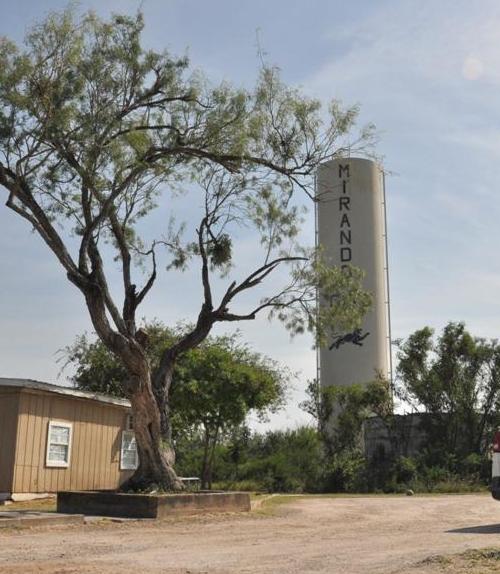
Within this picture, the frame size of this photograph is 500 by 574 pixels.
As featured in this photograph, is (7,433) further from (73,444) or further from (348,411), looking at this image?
(348,411)

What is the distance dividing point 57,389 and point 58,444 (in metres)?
1.45

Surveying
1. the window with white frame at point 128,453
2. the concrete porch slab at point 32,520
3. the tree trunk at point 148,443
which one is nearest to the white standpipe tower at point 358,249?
the window with white frame at point 128,453

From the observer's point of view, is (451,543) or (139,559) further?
(451,543)

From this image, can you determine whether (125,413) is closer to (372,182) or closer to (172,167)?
(172,167)

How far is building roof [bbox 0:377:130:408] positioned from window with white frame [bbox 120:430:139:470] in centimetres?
101

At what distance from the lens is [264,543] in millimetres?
10406

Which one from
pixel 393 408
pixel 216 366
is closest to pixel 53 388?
pixel 216 366

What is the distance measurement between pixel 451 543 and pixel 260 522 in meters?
4.33

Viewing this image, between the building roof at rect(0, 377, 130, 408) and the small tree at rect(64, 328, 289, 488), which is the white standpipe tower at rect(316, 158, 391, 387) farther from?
the building roof at rect(0, 377, 130, 408)

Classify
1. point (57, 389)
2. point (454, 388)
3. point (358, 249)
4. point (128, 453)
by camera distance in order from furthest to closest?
point (358, 249), point (454, 388), point (128, 453), point (57, 389)

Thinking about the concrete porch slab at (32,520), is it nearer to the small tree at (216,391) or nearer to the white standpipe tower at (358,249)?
the small tree at (216,391)

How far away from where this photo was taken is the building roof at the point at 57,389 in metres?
18.0

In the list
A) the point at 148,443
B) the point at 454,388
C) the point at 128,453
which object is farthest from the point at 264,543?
the point at 454,388

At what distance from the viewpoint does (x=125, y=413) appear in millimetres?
22250
